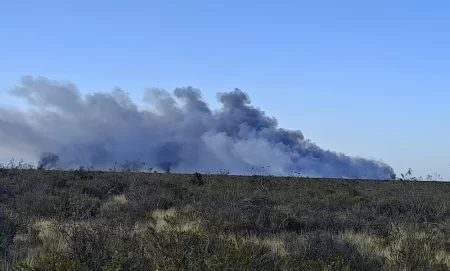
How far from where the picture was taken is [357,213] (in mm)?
14523

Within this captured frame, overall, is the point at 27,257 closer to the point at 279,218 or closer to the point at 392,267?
the point at 392,267

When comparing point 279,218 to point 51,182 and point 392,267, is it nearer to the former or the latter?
point 392,267

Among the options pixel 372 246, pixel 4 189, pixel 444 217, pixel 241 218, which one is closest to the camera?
pixel 372 246

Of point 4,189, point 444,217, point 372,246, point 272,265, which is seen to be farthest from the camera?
point 4,189

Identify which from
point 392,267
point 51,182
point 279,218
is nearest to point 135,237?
point 392,267

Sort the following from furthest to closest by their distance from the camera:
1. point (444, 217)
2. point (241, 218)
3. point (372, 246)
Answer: point (444, 217), point (241, 218), point (372, 246)

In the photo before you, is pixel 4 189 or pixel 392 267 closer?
pixel 392 267

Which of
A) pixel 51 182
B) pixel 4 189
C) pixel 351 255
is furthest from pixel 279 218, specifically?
pixel 51 182

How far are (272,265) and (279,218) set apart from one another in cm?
503

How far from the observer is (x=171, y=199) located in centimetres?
1706

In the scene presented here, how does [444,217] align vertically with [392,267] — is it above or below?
above

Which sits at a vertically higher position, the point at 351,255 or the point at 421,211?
the point at 421,211

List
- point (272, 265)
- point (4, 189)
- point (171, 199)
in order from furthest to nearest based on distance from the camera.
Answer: point (4, 189) → point (171, 199) → point (272, 265)

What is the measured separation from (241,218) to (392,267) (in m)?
4.36
